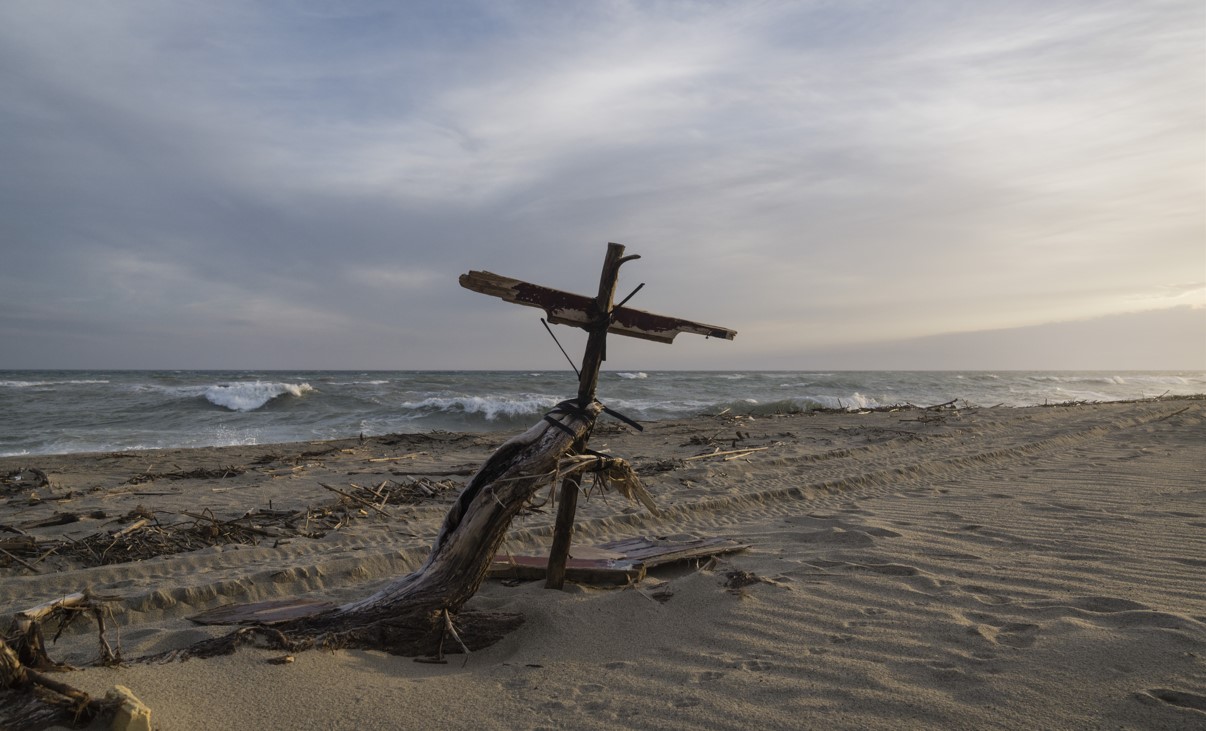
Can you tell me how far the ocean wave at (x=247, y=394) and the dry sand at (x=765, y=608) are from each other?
48.4 feet

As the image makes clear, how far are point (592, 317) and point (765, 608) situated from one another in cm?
213

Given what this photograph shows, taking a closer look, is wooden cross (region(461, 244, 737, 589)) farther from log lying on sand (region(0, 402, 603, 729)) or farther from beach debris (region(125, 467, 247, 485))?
beach debris (region(125, 467, 247, 485))

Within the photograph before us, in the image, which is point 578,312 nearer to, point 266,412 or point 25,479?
point 25,479

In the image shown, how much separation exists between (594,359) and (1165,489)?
299 inches

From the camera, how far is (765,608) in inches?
168

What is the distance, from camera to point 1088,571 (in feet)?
15.6

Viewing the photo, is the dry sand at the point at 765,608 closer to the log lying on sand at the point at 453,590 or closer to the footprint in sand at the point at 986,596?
the footprint in sand at the point at 986,596

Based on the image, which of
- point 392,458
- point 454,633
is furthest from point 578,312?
point 392,458

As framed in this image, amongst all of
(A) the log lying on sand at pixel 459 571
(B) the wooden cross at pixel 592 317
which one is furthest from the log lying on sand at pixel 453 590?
(B) the wooden cross at pixel 592 317

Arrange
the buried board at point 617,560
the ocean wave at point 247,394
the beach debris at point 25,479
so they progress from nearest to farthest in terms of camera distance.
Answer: the buried board at point 617,560 → the beach debris at point 25,479 → the ocean wave at point 247,394

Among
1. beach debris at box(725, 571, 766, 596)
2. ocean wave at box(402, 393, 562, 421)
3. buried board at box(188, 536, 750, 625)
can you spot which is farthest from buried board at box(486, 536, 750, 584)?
ocean wave at box(402, 393, 562, 421)

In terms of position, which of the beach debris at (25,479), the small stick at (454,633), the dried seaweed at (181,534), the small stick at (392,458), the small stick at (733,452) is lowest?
the beach debris at (25,479)

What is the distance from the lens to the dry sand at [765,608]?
2.99m

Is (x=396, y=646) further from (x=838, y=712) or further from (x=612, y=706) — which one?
(x=838, y=712)
